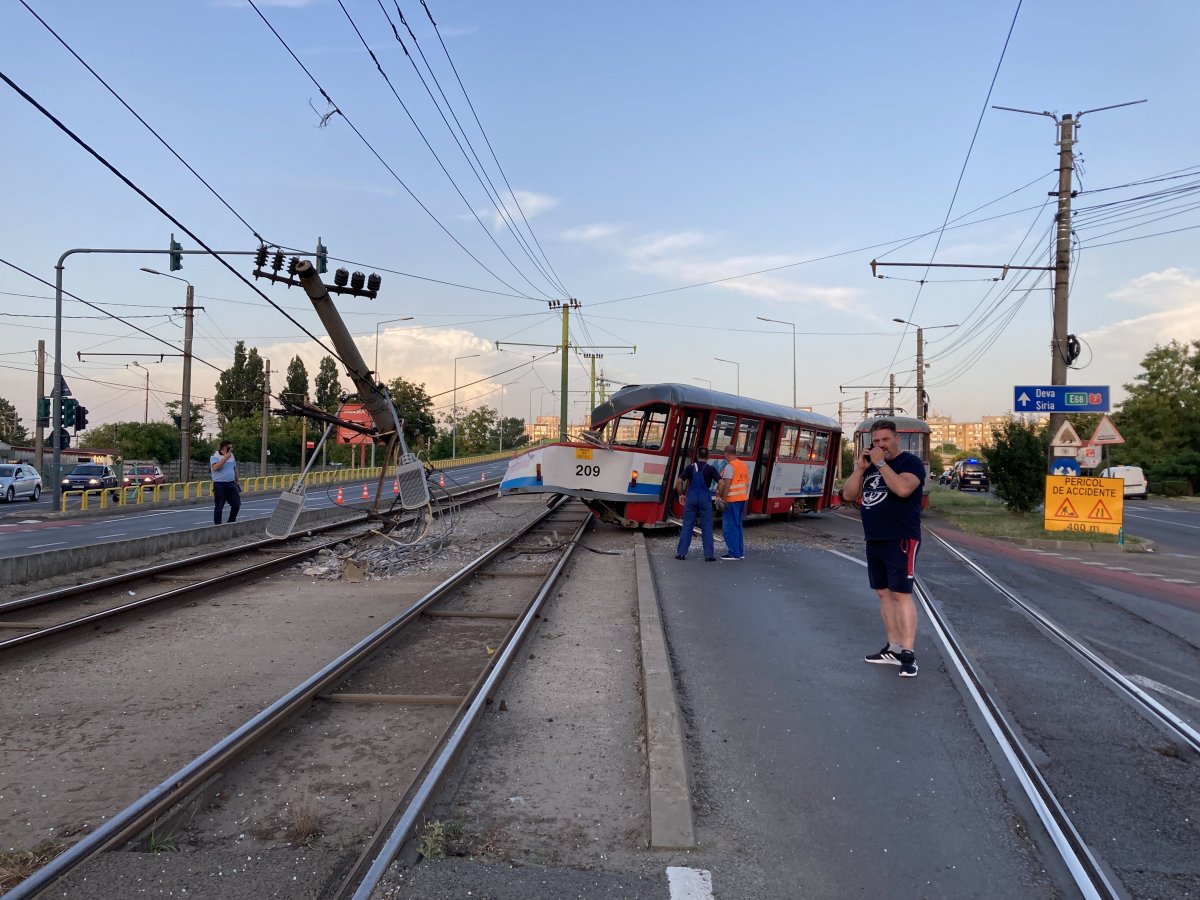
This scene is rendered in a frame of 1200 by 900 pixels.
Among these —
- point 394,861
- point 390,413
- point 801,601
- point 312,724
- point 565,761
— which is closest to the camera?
point 394,861

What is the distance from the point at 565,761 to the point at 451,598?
17.3 ft

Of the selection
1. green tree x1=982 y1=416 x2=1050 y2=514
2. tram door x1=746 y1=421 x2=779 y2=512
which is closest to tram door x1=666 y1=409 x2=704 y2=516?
tram door x1=746 y1=421 x2=779 y2=512

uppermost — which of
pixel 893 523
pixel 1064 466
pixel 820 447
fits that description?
pixel 820 447

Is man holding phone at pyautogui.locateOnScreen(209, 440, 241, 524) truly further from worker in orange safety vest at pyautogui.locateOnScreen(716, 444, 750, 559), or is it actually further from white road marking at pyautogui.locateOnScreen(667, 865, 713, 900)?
white road marking at pyautogui.locateOnScreen(667, 865, 713, 900)

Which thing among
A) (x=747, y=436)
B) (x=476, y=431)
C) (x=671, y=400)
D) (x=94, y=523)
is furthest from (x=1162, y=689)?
(x=476, y=431)

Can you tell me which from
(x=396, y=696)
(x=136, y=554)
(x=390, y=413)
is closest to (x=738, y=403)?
(x=390, y=413)

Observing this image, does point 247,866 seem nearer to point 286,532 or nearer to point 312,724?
point 312,724

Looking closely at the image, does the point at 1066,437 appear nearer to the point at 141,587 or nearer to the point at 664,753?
the point at 664,753

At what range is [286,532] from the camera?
1308 cm

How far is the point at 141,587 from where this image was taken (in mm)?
10281

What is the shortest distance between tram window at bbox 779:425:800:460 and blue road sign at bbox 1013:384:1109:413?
15.8 ft

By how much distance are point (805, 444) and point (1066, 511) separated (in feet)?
18.5

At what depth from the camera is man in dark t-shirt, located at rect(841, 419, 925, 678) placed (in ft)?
19.6

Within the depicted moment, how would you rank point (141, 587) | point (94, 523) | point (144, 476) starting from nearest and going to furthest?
point (141, 587)
point (94, 523)
point (144, 476)
